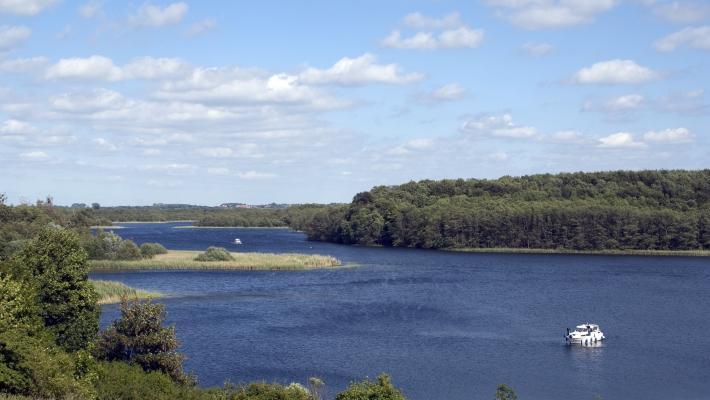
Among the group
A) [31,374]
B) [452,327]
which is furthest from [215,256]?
[31,374]

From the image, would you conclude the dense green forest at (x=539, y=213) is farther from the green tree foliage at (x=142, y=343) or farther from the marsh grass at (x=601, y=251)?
the green tree foliage at (x=142, y=343)

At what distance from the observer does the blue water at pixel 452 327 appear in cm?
5022

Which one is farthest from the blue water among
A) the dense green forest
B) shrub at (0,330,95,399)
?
the dense green forest

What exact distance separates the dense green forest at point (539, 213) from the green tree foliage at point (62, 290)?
383ft

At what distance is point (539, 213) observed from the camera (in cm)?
15050

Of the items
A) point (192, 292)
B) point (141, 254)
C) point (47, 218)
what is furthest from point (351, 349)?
point (47, 218)

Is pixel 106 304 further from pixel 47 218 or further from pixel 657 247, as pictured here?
pixel 657 247

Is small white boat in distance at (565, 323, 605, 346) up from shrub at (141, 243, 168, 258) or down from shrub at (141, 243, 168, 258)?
down

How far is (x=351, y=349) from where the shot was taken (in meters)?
58.0

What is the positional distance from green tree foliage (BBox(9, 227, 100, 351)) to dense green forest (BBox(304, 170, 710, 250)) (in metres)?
117

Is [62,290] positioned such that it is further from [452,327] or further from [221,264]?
[221,264]

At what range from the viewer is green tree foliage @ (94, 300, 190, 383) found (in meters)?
38.7

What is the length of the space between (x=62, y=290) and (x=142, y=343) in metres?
5.43

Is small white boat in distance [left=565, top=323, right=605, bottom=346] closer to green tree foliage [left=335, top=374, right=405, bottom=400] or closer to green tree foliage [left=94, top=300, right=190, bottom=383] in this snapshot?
green tree foliage [left=94, top=300, right=190, bottom=383]
